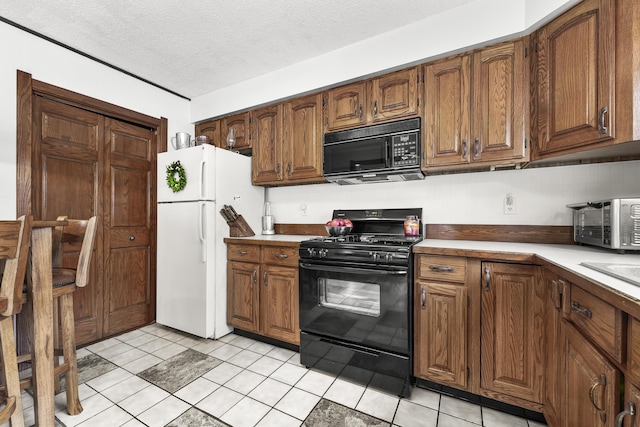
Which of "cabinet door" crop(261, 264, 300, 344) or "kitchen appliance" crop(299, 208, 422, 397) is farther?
"cabinet door" crop(261, 264, 300, 344)

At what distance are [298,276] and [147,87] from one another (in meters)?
2.51

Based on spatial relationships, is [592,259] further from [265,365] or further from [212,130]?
[212,130]

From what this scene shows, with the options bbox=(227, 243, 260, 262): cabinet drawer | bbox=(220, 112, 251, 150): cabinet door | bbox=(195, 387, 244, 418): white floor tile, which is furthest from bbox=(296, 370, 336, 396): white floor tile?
bbox=(220, 112, 251, 150): cabinet door

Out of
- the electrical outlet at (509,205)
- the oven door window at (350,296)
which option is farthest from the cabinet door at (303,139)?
the electrical outlet at (509,205)

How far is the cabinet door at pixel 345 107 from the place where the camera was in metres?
2.34

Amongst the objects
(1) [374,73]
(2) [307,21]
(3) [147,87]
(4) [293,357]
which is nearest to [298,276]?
(4) [293,357]

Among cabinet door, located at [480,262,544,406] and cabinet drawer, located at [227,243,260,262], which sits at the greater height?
cabinet drawer, located at [227,243,260,262]

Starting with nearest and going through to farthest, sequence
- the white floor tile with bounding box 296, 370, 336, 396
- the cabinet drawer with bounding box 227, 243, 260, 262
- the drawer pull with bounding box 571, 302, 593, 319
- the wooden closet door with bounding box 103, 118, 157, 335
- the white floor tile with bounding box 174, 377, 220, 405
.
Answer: the drawer pull with bounding box 571, 302, 593, 319 → the white floor tile with bounding box 174, 377, 220, 405 → the white floor tile with bounding box 296, 370, 336, 396 → the cabinet drawer with bounding box 227, 243, 260, 262 → the wooden closet door with bounding box 103, 118, 157, 335

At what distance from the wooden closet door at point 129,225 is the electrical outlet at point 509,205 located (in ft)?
10.6

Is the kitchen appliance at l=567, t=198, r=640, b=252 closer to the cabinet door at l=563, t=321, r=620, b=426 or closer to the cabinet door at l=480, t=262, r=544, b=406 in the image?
the cabinet door at l=480, t=262, r=544, b=406

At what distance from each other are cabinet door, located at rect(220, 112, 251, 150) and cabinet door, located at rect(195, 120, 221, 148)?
6cm

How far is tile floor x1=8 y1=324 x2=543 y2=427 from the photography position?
1574 mm

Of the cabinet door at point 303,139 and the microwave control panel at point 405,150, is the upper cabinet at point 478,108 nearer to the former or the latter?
the microwave control panel at point 405,150

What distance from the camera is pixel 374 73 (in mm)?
2240
